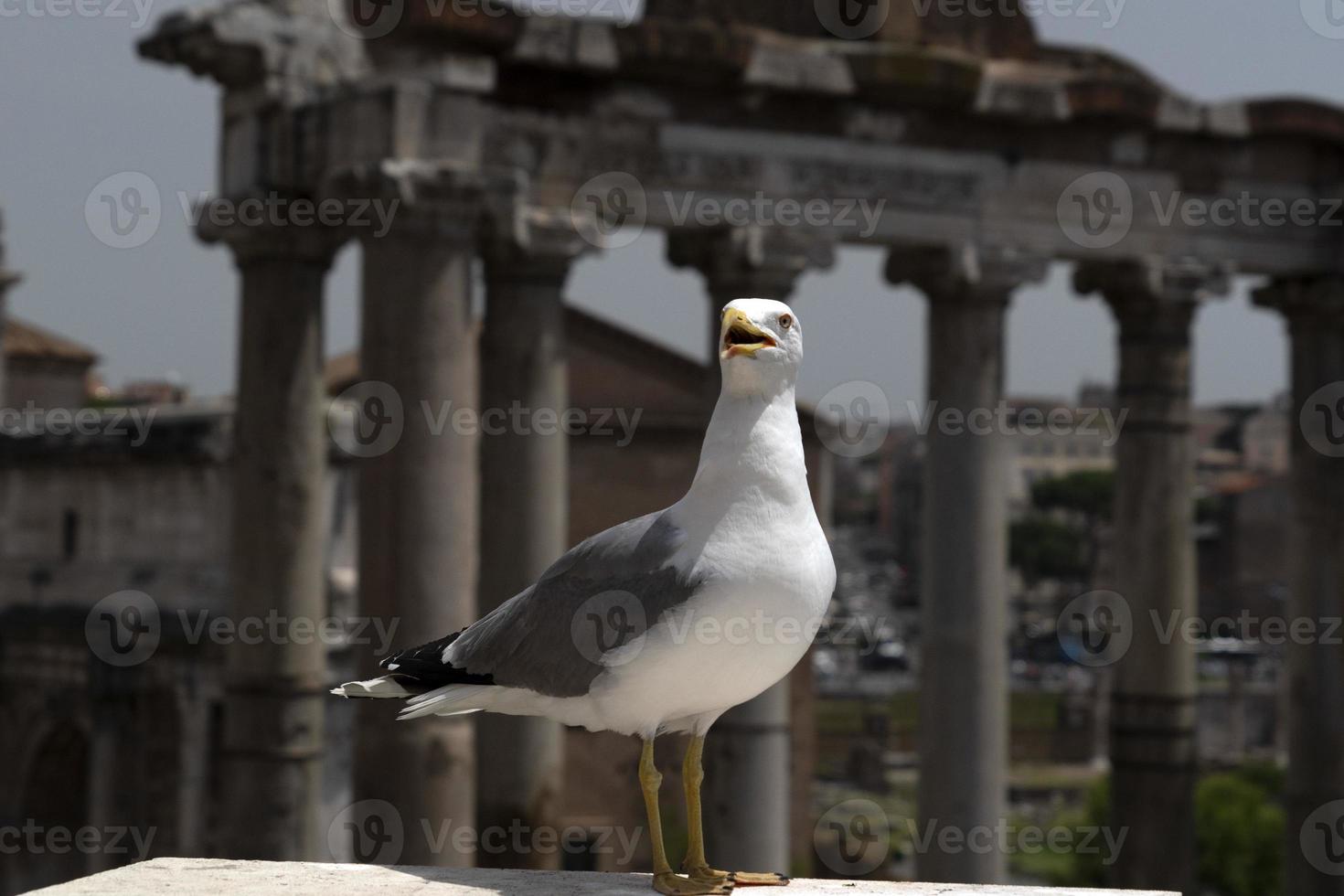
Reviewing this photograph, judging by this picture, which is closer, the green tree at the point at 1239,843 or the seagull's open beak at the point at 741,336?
the seagull's open beak at the point at 741,336

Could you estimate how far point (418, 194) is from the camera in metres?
15.7

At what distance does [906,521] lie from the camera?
139500 millimetres

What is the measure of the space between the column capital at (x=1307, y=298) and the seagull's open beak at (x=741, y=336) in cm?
1641

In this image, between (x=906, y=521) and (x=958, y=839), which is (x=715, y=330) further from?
(x=906, y=521)

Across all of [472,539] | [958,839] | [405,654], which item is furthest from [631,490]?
[405,654]

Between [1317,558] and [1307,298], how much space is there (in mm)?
3032

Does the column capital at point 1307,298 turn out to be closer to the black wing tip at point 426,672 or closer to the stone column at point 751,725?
the stone column at point 751,725

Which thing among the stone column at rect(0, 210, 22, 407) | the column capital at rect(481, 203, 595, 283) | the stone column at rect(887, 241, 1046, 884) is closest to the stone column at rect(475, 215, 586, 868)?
the column capital at rect(481, 203, 595, 283)

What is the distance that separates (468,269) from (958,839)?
805cm

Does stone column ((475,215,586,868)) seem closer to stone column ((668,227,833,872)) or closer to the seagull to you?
stone column ((668,227,833,872))

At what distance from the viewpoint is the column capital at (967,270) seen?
64.0 feet

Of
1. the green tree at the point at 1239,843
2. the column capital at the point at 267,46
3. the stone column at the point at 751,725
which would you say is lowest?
the green tree at the point at 1239,843

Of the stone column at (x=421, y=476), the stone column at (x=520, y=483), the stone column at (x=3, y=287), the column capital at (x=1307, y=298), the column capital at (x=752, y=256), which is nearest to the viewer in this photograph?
the stone column at (x=421, y=476)

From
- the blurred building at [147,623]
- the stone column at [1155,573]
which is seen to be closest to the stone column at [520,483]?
the stone column at [1155,573]
